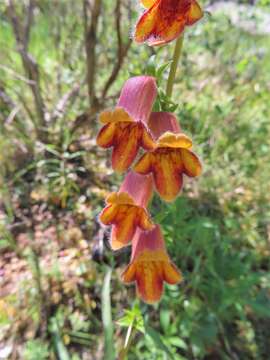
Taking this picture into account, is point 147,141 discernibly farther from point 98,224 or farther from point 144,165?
point 98,224

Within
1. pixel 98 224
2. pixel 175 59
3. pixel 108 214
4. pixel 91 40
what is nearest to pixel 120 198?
pixel 108 214

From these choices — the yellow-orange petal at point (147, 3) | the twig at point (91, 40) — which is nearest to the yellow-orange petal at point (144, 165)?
the yellow-orange petal at point (147, 3)

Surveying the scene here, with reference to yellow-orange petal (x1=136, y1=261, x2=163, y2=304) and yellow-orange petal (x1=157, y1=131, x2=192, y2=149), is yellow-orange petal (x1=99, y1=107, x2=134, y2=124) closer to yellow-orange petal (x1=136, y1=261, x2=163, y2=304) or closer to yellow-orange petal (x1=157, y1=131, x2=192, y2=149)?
yellow-orange petal (x1=157, y1=131, x2=192, y2=149)

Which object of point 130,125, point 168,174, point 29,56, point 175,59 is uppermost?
point 29,56

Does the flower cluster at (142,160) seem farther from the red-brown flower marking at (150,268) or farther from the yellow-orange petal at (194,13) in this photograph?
the yellow-orange petal at (194,13)

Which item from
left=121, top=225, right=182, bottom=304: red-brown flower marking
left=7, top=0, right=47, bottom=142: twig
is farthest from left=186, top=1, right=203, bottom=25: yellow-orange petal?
left=7, top=0, right=47, bottom=142: twig

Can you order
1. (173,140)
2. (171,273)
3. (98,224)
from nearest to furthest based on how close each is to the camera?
(173,140) → (171,273) → (98,224)

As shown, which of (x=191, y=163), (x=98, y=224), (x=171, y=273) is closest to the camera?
(x=191, y=163)
